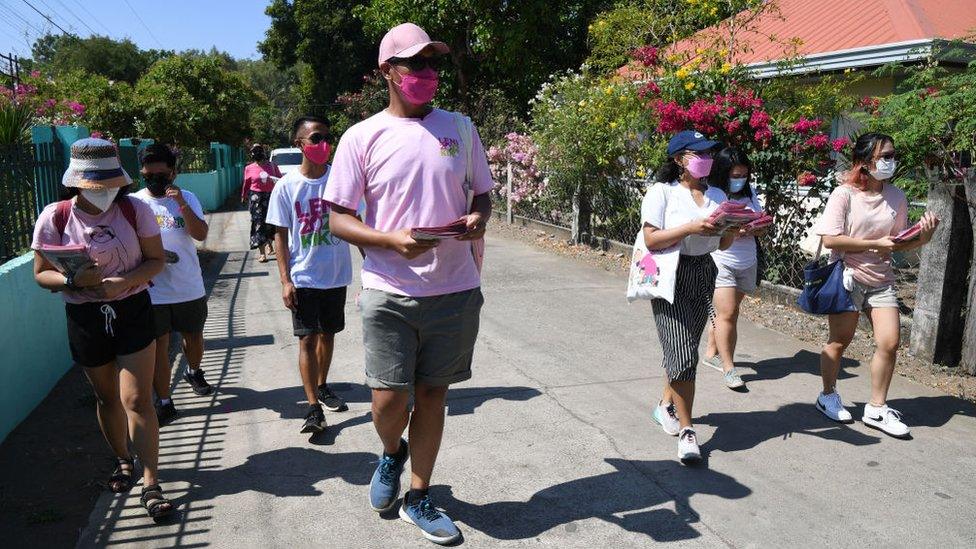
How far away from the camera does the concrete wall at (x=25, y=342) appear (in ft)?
15.7

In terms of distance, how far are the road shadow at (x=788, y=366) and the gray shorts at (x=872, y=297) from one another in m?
1.20

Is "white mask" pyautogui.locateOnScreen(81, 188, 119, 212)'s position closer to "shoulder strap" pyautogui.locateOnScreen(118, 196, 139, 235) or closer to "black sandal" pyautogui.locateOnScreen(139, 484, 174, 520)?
"shoulder strap" pyautogui.locateOnScreen(118, 196, 139, 235)

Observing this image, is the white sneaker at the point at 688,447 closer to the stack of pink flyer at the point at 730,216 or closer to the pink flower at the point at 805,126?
the stack of pink flyer at the point at 730,216

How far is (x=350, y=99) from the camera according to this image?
85.8 ft

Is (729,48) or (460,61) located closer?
(729,48)

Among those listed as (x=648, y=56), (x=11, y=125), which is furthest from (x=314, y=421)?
(x=648, y=56)

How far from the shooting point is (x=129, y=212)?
370 centimetres

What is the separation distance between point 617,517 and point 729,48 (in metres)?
8.59

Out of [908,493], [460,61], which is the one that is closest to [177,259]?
[908,493]

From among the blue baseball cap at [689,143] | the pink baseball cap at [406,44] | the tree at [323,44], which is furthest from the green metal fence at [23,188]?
the tree at [323,44]

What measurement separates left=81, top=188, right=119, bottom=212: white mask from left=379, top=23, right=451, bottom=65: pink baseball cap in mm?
1459

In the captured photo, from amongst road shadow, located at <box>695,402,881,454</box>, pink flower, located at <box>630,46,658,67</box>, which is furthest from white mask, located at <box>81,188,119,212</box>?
pink flower, located at <box>630,46,658,67</box>

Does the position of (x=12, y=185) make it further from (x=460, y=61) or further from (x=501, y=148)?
(x=460, y=61)

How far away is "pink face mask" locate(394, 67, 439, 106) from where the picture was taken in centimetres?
315
